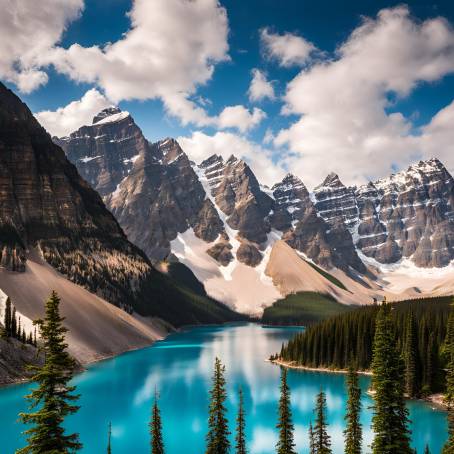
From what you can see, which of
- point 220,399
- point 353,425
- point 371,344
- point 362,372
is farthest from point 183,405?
point 371,344

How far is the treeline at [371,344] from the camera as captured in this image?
96.6 metres

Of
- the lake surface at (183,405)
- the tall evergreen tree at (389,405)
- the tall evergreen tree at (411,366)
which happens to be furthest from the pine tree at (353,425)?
the tall evergreen tree at (411,366)

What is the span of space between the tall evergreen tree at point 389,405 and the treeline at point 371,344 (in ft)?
198

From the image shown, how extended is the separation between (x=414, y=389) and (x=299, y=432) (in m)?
33.4

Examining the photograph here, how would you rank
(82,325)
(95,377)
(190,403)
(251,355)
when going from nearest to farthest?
(190,403), (95,377), (82,325), (251,355)

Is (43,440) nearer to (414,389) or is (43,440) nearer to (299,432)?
(299,432)

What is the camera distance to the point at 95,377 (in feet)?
368

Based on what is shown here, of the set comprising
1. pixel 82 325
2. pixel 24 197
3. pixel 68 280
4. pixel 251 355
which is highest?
pixel 24 197

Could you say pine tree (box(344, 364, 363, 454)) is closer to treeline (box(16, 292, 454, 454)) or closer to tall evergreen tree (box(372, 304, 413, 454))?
treeline (box(16, 292, 454, 454))

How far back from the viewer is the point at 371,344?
12519 centimetres

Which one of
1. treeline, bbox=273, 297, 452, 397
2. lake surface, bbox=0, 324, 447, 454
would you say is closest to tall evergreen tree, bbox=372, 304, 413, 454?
lake surface, bbox=0, 324, 447, 454

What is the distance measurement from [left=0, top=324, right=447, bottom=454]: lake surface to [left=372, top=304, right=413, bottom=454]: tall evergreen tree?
99.8 ft

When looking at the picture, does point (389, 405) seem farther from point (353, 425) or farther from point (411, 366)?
point (411, 366)

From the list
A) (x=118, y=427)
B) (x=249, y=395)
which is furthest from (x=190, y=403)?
(x=118, y=427)
